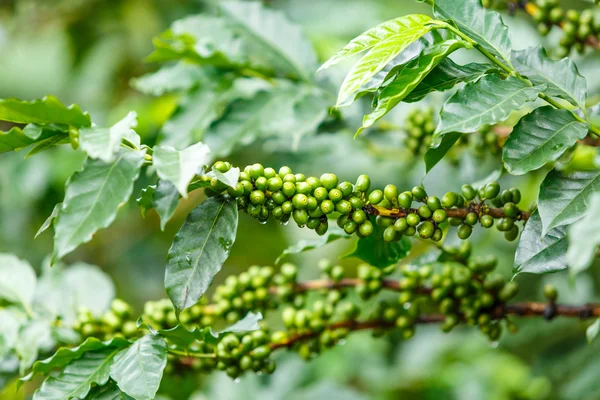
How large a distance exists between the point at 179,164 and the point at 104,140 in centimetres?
10

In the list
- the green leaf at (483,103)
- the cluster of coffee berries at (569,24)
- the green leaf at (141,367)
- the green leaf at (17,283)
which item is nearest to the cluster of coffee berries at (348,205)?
the green leaf at (483,103)

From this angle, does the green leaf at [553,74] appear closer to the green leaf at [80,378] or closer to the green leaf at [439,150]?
the green leaf at [439,150]

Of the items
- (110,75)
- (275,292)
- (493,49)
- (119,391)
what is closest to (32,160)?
(110,75)

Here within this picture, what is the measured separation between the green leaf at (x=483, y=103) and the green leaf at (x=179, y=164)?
29cm

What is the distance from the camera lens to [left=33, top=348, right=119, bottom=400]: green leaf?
2.82 feet

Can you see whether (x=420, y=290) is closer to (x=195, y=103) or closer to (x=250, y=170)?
(x=250, y=170)

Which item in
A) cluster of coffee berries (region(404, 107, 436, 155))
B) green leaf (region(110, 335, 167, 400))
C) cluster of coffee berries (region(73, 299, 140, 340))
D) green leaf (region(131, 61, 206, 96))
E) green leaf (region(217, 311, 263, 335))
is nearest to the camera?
green leaf (region(110, 335, 167, 400))

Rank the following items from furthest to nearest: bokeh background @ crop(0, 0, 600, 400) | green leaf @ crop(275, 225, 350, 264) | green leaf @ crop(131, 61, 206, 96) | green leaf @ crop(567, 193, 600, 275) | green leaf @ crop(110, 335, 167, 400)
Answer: bokeh background @ crop(0, 0, 600, 400)
green leaf @ crop(131, 61, 206, 96)
green leaf @ crop(275, 225, 350, 264)
green leaf @ crop(110, 335, 167, 400)
green leaf @ crop(567, 193, 600, 275)

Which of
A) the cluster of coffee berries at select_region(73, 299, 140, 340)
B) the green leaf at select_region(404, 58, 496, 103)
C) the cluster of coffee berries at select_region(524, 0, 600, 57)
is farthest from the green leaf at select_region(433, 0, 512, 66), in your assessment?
the cluster of coffee berries at select_region(73, 299, 140, 340)

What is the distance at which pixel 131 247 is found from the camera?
2619mm

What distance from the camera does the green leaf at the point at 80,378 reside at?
0.86 m

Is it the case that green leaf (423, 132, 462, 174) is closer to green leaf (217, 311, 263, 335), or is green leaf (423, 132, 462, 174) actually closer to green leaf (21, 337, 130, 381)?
green leaf (217, 311, 263, 335)

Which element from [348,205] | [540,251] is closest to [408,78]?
[348,205]

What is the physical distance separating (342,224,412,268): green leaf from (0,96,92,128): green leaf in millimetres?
452
